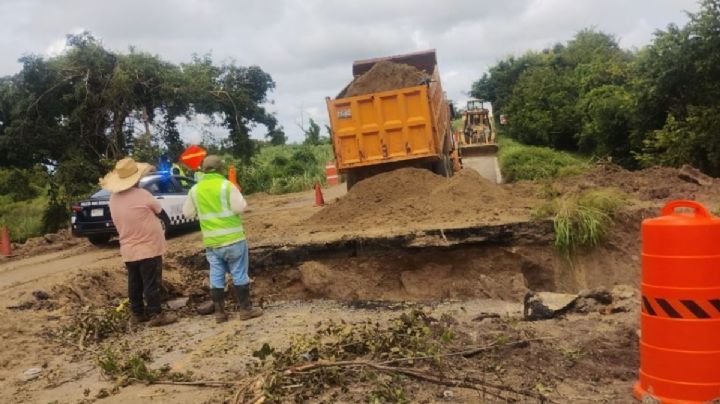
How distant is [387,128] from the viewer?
11133 millimetres

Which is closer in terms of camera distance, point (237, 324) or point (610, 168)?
point (237, 324)

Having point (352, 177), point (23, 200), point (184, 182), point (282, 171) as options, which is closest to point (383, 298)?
point (352, 177)

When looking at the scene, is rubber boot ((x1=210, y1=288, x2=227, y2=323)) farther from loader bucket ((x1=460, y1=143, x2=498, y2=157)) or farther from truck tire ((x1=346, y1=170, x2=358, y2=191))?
loader bucket ((x1=460, y1=143, x2=498, y2=157))

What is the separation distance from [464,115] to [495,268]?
22.8 metres

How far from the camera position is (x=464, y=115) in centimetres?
3034

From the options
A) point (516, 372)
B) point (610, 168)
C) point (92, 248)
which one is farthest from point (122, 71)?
point (516, 372)

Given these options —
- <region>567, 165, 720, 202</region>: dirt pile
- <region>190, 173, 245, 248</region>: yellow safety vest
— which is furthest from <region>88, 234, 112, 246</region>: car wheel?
<region>567, 165, 720, 202</region>: dirt pile

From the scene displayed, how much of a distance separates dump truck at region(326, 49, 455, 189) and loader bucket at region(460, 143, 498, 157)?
16.6m

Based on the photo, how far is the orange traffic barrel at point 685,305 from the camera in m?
3.70

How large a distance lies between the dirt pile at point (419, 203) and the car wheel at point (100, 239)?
16.9 feet

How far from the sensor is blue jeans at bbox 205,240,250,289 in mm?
→ 6859

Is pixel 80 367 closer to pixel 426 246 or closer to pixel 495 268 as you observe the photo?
pixel 426 246

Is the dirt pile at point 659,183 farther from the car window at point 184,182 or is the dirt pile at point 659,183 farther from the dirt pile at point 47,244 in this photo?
the dirt pile at point 47,244

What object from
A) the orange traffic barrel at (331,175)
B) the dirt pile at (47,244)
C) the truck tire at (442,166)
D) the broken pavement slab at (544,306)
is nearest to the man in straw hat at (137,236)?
the broken pavement slab at (544,306)
